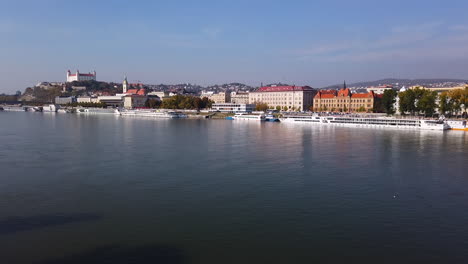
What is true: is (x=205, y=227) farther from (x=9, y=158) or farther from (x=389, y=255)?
(x=9, y=158)

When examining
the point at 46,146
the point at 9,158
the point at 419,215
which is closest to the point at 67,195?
the point at 9,158

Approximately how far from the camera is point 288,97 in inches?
2719

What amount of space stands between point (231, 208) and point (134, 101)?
79061 millimetres

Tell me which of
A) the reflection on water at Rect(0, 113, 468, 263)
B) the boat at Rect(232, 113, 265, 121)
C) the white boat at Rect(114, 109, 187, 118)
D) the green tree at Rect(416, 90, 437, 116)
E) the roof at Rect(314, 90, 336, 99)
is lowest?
the reflection on water at Rect(0, 113, 468, 263)

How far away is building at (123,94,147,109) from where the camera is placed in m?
84.1

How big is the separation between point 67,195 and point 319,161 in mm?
9780

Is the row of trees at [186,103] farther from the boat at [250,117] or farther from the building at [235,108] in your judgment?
the boat at [250,117]

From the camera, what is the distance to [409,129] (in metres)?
33.2

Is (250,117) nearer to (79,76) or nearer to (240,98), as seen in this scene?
(240,98)

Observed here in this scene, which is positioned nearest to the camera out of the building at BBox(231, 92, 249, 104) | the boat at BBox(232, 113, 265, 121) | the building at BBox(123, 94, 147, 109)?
the boat at BBox(232, 113, 265, 121)

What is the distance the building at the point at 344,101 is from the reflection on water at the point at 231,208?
41556 millimetres

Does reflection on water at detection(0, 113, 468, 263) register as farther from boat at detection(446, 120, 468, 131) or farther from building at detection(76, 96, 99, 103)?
building at detection(76, 96, 99, 103)

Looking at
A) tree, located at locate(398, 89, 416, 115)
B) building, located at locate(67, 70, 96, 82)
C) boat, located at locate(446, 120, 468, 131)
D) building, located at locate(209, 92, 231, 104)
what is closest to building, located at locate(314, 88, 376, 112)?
tree, located at locate(398, 89, 416, 115)

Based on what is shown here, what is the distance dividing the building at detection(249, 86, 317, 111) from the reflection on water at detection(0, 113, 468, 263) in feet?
166
